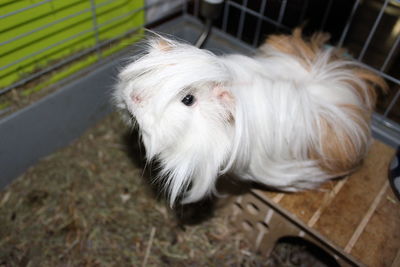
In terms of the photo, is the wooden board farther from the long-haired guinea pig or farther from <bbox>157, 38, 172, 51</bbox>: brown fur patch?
<bbox>157, 38, 172, 51</bbox>: brown fur patch

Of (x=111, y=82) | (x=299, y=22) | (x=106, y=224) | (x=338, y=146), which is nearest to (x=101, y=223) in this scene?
(x=106, y=224)

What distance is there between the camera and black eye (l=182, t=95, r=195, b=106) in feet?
2.96

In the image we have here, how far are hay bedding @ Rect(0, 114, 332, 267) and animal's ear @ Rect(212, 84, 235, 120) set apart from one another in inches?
22.6

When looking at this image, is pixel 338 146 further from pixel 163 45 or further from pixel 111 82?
pixel 111 82

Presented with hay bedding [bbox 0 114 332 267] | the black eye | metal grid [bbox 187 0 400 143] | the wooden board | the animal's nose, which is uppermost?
the black eye

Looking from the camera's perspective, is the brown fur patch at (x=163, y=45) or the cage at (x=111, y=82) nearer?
the brown fur patch at (x=163, y=45)

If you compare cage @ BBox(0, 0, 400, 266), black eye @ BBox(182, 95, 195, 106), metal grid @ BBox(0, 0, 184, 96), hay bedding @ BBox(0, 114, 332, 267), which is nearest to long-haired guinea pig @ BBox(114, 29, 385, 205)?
black eye @ BBox(182, 95, 195, 106)

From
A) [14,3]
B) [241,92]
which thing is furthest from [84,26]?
[241,92]

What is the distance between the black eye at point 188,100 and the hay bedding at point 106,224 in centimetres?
60

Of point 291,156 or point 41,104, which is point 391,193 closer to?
point 291,156

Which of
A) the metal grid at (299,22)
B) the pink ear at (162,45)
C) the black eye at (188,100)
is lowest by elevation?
the metal grid at (299,22)

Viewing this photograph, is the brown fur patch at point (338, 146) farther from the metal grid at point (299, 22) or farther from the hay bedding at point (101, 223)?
the metal grid at point (299, 22)

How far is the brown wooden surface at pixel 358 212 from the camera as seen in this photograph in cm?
109

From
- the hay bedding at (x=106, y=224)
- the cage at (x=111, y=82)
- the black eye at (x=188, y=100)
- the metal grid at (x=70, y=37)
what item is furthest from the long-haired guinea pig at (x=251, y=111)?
the metal grid at (x=70, y=37)
